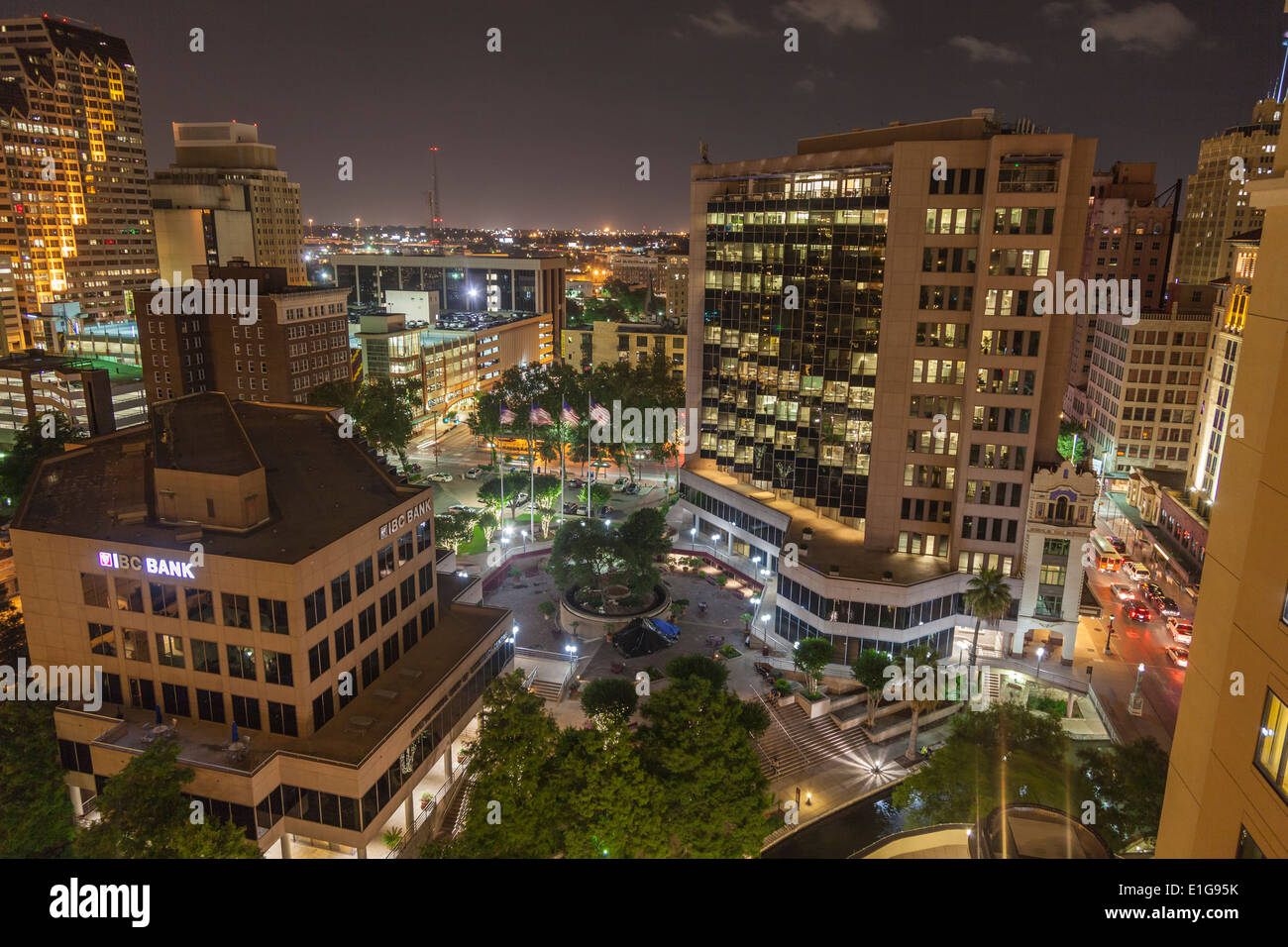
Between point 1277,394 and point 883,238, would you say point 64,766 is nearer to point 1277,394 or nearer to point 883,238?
point 1277,394

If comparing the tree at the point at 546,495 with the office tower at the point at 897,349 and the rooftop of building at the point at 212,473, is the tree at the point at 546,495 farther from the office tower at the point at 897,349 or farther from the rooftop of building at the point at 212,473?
the rooftop of building at the point at 212,473

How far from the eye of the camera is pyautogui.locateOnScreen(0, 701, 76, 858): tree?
36500 mm

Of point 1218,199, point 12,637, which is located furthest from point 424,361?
point 1218,199

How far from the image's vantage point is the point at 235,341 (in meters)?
101

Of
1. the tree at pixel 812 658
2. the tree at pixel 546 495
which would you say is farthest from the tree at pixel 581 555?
the tree at pixel 546 495

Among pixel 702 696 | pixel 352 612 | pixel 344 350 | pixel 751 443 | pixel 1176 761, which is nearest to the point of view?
pixel 1176 761

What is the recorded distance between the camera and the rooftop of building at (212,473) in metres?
40.0

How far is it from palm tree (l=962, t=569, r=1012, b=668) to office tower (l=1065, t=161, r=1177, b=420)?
71504mm

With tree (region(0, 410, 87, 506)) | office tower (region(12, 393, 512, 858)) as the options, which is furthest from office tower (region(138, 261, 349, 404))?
office tower (region(12, 393, 512, 858))

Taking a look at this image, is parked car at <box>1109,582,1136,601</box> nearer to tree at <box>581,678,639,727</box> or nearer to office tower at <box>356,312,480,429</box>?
tree at <box>581,678,639,727</box>

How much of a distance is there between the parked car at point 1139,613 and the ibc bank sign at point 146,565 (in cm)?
7187

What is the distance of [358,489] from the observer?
47812 millimetres

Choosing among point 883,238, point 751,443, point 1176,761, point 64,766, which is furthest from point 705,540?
point 1176,761
